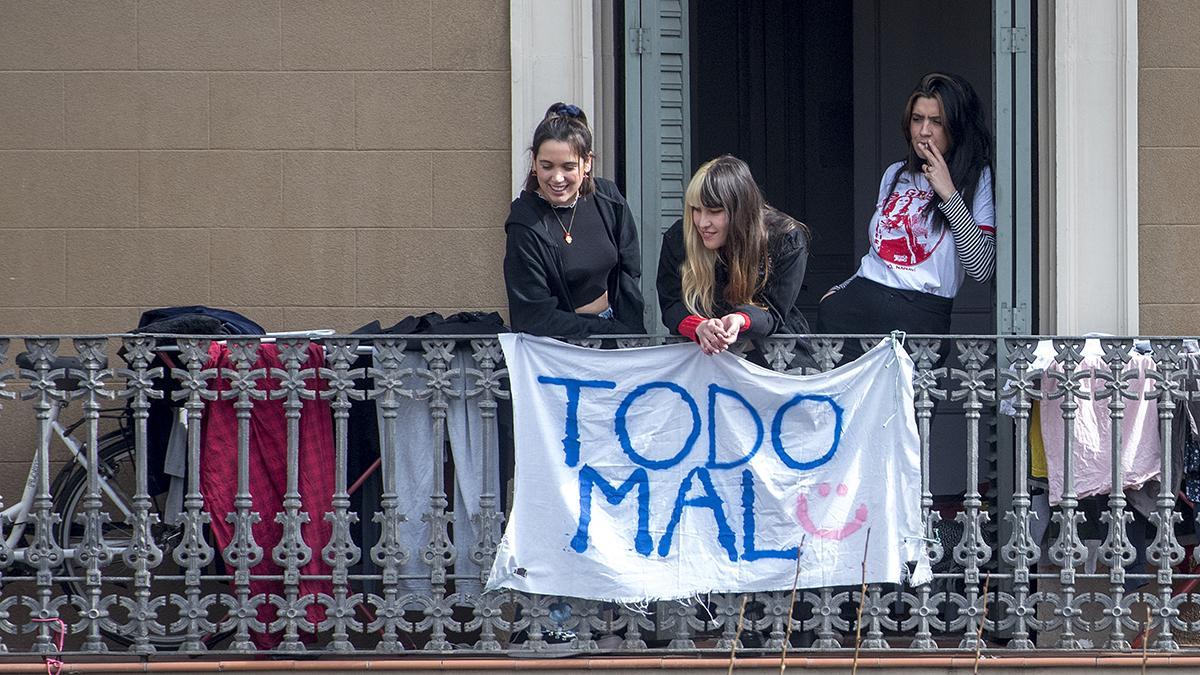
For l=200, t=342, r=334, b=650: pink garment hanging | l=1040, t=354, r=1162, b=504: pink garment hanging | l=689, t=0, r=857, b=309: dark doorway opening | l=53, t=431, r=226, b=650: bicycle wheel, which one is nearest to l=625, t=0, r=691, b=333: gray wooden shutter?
l=200, t=342, r=334, b=650: pink garment hanging

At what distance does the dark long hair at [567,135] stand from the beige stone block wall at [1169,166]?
2.64 metres

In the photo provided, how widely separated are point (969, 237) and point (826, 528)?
1471 mm

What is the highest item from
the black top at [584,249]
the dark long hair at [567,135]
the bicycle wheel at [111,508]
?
the dark long hair at [567,135]

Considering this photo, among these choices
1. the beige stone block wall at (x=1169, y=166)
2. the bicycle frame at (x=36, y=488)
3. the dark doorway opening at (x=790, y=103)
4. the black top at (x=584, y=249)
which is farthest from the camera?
the dark doorway opening at (x=790, y=103)

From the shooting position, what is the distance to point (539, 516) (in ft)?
21.9

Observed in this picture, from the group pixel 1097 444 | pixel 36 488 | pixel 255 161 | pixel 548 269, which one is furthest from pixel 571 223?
pixel 36 488

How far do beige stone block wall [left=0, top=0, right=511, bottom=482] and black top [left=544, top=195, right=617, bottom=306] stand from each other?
Result: 1149mm

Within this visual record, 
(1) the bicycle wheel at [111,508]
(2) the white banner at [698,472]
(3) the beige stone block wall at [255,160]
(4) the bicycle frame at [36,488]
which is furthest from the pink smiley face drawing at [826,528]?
(4) the bicycle frame at [36,488]

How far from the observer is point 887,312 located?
24.0 feet

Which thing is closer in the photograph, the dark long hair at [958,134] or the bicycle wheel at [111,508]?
the bicycle wheel at [111,508]

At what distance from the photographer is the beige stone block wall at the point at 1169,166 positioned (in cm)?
786

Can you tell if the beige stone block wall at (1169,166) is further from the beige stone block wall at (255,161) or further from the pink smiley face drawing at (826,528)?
the beige stone block wall at (255,161)

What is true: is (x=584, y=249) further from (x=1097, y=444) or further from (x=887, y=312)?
(x=1097, y=444)

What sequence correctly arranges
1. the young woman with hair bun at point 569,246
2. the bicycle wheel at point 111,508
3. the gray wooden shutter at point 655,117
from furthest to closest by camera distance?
1. the gray wooden shutter at point 655,117
2. the bicycle wheel at point 111,508
3. the young woman with hair bun at point 569,246
